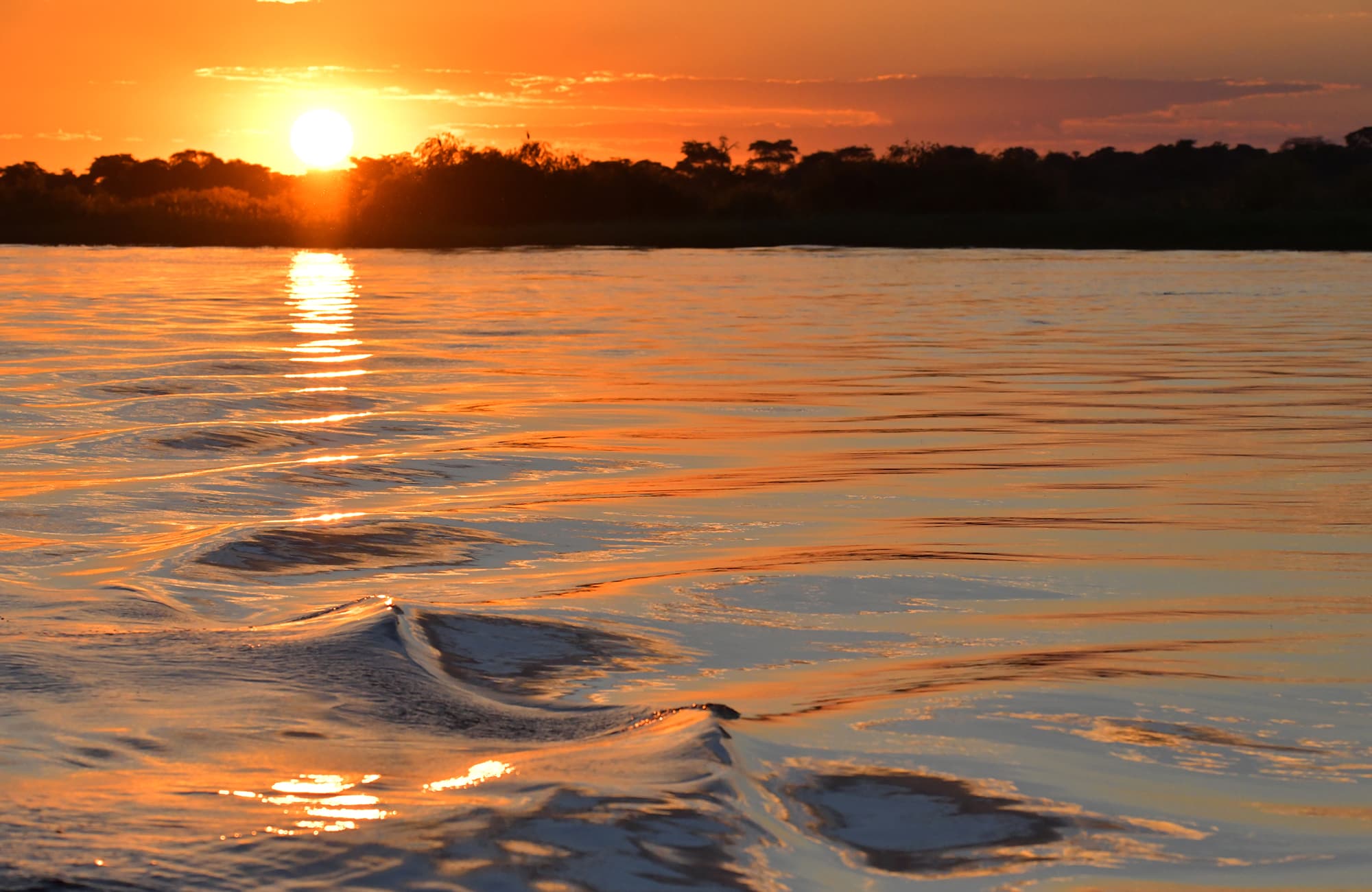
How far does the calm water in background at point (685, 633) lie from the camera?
8.77 feet

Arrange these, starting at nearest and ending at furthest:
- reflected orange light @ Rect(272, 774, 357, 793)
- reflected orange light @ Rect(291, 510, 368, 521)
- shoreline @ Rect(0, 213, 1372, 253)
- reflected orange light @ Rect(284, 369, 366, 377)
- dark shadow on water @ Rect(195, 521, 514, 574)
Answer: reflected orange light @ Rect(272, 774, 357, 793) → dark shadow on water @ Rect(195, 521, 514, 574) → reflected orange light @ Rect(291, 510, 368, 521) → reflected orange light @ Rect(284, 369, 366, 377) → shoreline @ Rect(0, 213, 1372, 253)

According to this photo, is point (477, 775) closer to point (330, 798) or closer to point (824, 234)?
point (330, 798)

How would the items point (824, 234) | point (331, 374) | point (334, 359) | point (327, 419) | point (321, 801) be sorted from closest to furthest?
point (321, 801) < point (327, 419) < point (331, 374) < point (334, 359) < point (824, 234)

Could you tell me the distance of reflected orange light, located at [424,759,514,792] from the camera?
2.88 meters

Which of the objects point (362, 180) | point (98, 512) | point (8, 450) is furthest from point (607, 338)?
point (362, 180)

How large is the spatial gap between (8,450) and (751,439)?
3.97 meters

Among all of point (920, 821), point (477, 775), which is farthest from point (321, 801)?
point (920, 821)

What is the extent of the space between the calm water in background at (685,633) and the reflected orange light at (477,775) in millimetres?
12

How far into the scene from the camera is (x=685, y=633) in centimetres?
444

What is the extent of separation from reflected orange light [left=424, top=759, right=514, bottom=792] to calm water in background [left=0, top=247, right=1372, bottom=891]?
0.01m

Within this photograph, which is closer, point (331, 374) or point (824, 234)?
point (331, 374)

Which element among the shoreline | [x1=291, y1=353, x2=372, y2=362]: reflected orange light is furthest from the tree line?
[x1=291, y1=353, x2=372, y2=362]: reflected orange light

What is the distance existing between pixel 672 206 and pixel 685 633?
198 feet

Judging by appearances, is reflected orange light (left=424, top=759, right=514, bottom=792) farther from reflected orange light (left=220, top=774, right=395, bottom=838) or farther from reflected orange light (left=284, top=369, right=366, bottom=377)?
reflected orange light (left=284, top=369, right=366, bottom=377)
